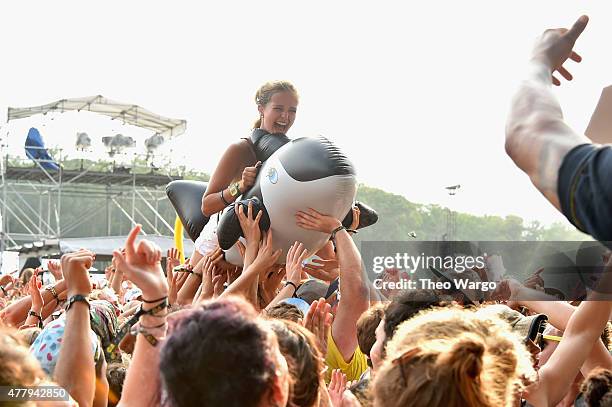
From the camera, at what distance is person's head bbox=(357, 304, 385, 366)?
355cm

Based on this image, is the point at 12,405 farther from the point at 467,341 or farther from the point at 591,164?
the point at 591,164

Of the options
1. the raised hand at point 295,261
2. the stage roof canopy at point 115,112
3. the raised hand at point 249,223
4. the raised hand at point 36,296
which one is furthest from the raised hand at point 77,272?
the stage roof canopy at point 115,112

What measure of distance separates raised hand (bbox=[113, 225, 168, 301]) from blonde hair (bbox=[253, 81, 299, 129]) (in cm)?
252

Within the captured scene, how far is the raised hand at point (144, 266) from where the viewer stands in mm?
2549

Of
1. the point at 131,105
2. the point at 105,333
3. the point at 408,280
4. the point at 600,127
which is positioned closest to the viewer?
the point at 600,127

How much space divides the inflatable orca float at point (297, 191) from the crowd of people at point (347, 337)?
0.08 meters

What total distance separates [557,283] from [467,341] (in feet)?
3.42

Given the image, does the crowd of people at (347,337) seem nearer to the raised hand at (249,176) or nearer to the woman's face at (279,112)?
the raised hand at (249,176)

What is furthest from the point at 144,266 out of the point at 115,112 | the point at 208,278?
the point at 115,112

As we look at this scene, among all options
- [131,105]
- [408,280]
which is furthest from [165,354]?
[131,105]

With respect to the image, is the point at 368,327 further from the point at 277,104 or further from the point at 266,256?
the point at 277,104

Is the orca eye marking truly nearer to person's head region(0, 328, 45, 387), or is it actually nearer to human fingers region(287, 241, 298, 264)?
human fingers region(287, 241, 298, 264)

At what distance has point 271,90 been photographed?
5000 millimetres

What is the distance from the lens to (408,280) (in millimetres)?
3303
